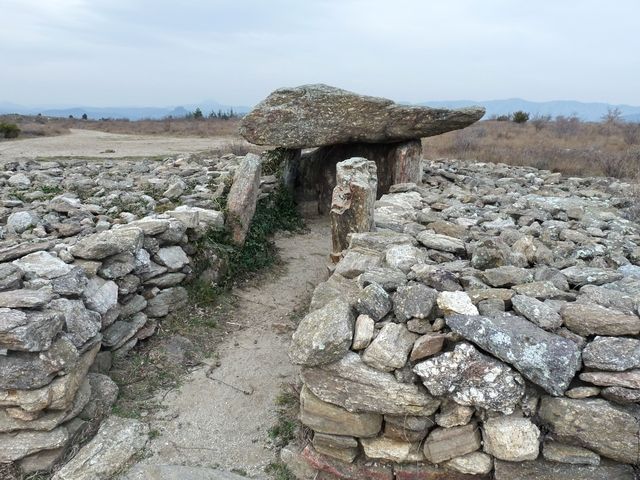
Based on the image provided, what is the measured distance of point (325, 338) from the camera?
3748 mm

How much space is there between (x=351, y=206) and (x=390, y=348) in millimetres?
3411

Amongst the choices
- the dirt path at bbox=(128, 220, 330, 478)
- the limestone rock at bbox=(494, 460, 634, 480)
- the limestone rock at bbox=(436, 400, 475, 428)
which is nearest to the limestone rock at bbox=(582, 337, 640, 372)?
the limestone rock at bbox=(494, 460, 634, 480)

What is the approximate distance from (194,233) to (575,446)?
5.11 m

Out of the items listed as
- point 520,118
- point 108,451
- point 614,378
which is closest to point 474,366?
point 614,378

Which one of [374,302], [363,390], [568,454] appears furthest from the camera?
[374,302]

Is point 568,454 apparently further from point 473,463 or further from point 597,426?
point 473,463

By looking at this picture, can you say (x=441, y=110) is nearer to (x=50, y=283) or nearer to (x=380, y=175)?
(x=380, y=175)

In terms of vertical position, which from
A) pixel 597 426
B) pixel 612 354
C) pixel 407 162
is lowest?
pixel 597 426

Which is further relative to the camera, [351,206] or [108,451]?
[351,206]

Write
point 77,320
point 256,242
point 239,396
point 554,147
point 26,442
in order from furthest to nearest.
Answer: point 554,147 → point 256,242 → point 239,396 → point 77,320 → point 26,442

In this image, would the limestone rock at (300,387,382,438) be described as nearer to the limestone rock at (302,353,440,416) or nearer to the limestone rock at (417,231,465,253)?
the limestone rock at (302,353,440,416)

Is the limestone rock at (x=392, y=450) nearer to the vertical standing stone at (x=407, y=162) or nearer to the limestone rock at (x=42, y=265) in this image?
the limestone rock at (x=42, y=265)

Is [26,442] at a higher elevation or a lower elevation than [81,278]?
lower

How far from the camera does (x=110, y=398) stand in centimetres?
482
